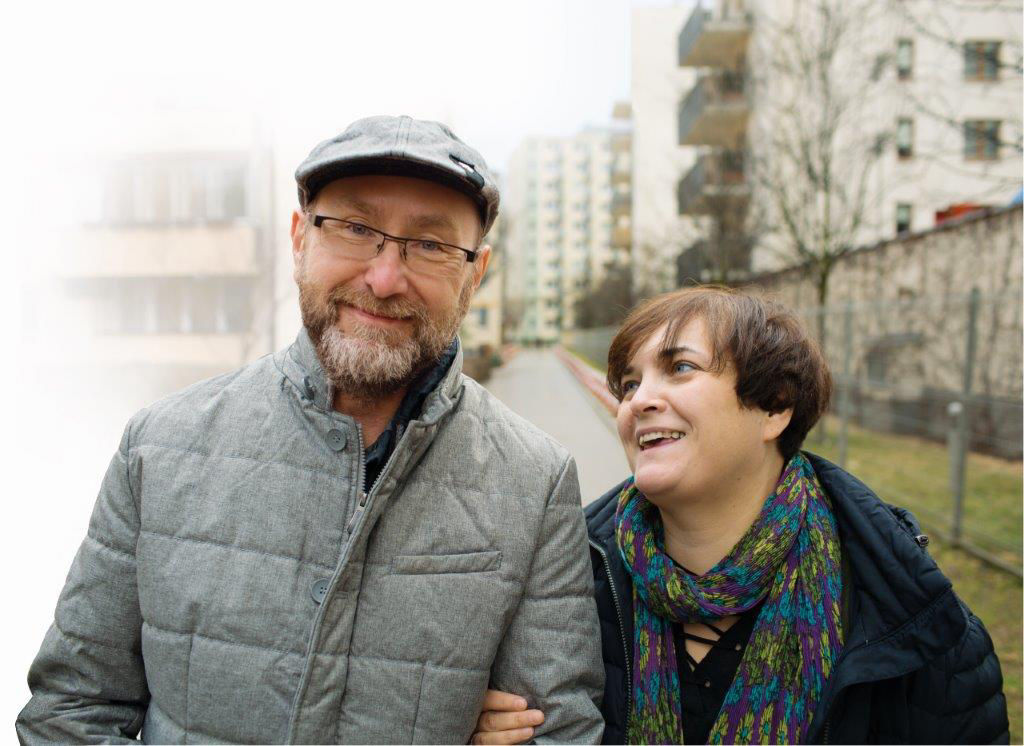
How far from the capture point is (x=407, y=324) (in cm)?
179

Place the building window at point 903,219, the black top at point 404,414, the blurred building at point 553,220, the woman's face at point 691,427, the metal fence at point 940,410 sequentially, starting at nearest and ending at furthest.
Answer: the black top at point 404,414, the woman's face at point 691,427, the metal fence at point 940,410, the building window at point 903,219, the blurred building at point 553,220

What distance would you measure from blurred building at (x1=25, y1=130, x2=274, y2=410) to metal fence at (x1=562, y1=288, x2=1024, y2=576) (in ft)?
12.1

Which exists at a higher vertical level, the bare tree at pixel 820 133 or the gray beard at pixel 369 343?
the bare tree at pixel 820 133

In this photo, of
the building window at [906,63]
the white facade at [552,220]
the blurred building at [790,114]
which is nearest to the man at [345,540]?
the blurred building at [790,114]

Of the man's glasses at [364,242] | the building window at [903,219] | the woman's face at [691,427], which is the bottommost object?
the woman's face at [691,427]

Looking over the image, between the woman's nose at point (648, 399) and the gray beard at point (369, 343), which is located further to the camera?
the woman's nose at point (648, 399)

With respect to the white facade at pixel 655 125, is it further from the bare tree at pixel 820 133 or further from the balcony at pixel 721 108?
the bare tree at pixel 820 133

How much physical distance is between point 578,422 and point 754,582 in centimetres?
Result: 1044

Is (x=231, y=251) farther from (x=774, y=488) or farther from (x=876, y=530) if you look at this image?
(x=876, y=530)

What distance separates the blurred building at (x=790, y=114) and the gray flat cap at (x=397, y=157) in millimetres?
5057

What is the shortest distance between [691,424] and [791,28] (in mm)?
12163

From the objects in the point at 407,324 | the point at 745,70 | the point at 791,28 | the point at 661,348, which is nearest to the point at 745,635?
the point at 661,348

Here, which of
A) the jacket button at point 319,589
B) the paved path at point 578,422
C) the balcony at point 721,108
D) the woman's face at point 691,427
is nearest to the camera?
the jacket button at point 319,589

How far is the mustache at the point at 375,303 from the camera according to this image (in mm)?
1769
